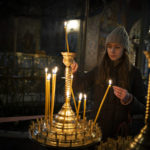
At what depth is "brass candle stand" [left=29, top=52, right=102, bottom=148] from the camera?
1.13 m

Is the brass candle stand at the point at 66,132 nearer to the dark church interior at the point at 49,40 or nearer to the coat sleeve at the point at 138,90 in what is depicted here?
the coat sleeve at the point at 138,90

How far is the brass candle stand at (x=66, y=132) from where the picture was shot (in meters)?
1.13

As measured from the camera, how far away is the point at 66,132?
1.22 meters

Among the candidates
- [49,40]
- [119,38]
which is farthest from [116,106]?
[49,40]

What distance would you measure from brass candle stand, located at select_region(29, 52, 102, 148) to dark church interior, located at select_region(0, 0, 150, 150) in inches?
118

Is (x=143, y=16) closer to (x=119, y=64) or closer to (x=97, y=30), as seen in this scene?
(x=97, y=30)

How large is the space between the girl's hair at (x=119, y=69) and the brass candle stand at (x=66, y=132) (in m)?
0.77

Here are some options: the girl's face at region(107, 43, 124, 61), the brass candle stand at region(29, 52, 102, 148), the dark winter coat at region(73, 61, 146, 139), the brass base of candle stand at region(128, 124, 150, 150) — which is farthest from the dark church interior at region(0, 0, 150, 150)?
the brass base of candle stand at region(128, 124, 150, 150)

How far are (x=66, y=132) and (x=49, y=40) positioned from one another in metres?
5.03

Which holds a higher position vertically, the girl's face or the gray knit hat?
the gray knit hat

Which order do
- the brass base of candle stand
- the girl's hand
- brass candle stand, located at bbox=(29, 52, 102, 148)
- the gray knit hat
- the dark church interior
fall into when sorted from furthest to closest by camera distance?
the dark church interior
the gray knit hat
the girl's hand
brass candle stand, located at bbox=(29, 52, 102, 148)
the brass base of candle stand

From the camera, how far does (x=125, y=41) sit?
6.01 ft

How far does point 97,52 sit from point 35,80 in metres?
1.98

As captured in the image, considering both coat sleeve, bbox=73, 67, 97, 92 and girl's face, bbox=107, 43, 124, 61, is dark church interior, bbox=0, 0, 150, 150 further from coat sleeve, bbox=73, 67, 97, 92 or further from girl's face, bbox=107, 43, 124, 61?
girl's face, bbox=107, 43, 124, 61
